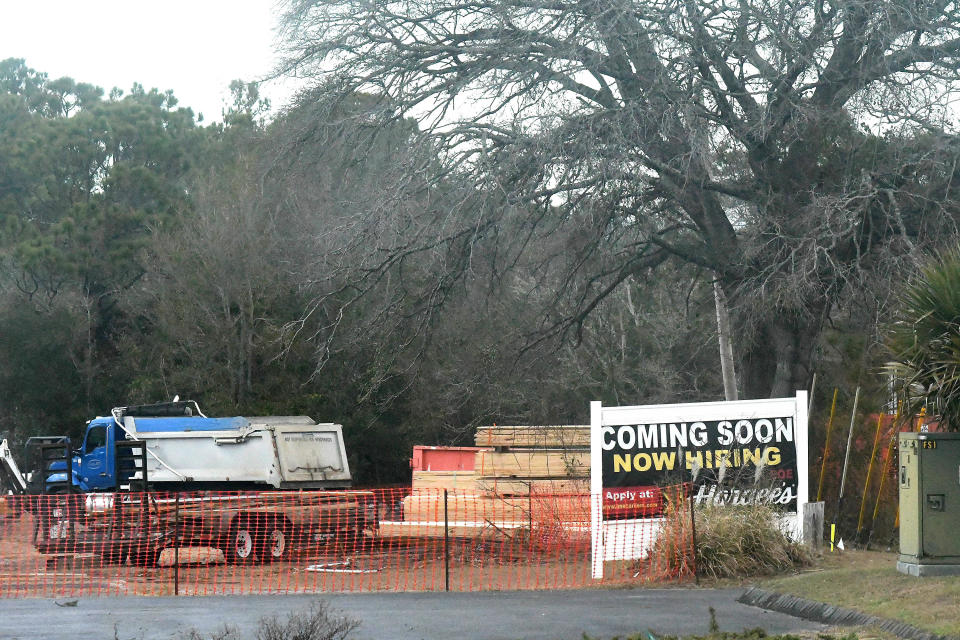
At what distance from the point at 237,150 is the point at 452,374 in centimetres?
1642

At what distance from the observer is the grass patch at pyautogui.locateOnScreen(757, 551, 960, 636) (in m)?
9.71

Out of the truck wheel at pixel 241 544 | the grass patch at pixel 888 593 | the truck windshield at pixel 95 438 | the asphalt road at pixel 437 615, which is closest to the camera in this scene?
the grass patch at pixel 888 593

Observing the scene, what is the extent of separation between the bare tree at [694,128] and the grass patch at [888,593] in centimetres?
537

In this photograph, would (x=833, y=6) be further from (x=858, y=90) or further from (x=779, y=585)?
(x=779, y=585)

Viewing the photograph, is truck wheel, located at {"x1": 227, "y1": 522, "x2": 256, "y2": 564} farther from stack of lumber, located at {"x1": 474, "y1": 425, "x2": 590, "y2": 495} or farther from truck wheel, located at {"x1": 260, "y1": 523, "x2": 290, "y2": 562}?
stack of lumber, located at {"x1": 474, "y1": 425, "x2": 590, "y2": 495}

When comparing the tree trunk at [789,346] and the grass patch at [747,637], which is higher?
the tree trunk at [789,346]

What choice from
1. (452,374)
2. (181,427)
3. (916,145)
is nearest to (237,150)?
(452,374)

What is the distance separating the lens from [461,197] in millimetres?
18547

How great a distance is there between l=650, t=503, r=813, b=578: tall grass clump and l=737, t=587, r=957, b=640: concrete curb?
185 cm

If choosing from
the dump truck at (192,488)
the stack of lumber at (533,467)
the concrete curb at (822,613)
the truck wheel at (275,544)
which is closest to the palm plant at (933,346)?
the concrete curb at (822,613)

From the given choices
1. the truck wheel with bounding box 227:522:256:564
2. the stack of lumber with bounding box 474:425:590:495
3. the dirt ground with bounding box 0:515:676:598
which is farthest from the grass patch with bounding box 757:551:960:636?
the truck wheel with bounding box 227:522:256:564

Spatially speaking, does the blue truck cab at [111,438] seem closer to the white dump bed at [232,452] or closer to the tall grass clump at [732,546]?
the white dump bed at [232,452]

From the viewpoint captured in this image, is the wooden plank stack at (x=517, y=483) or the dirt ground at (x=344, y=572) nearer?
the dirt ground at (x=344, y=572)

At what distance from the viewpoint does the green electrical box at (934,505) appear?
1177 cm
